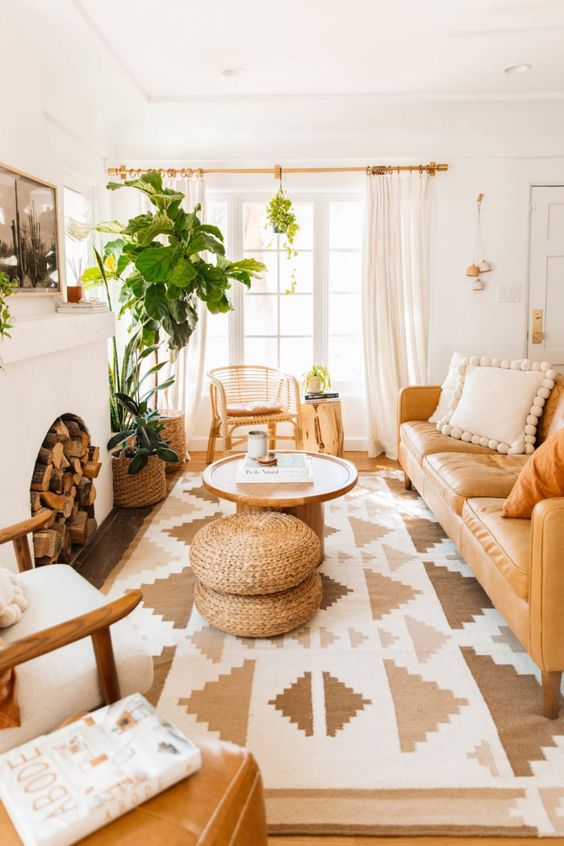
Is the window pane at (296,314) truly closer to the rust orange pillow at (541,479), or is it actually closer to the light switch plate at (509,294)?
the light switch plate at (509,294)

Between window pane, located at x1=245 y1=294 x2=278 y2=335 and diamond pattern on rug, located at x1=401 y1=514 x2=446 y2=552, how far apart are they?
2195mm

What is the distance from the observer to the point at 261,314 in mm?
5418

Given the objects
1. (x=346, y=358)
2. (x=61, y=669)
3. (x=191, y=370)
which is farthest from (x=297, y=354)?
(x=61, y=669)

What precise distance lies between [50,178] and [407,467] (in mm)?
2584

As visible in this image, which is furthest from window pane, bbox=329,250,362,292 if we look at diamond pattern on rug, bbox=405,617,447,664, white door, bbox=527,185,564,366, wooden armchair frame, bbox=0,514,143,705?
wooden armchair frame, bbox=0,514,143,705

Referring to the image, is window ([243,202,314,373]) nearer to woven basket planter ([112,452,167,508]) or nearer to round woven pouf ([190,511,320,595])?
woven basket planter ([112,452,167,508])

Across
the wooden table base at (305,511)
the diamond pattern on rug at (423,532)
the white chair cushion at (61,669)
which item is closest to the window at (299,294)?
the diamond pattern on rug at (423,532)

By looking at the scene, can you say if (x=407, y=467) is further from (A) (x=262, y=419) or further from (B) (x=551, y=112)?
(B) (x=551, y=112)

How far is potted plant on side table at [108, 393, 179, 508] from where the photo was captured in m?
3.91

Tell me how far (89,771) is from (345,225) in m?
4.72

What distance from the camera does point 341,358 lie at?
545 cm

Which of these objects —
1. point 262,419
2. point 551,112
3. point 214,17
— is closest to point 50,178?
point 214,17

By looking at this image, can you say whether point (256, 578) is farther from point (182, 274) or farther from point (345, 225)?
point (345, 225)

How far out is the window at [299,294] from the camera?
5277mm
